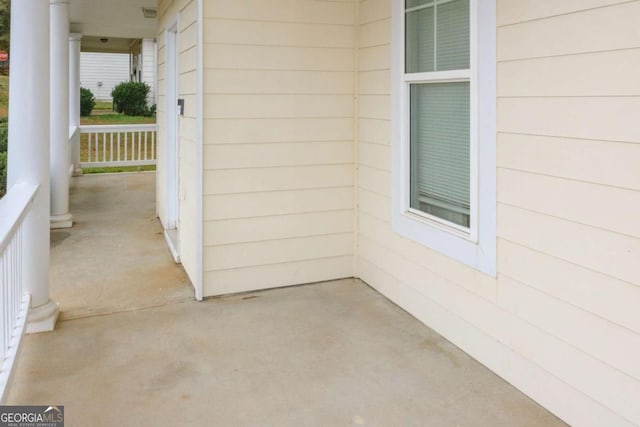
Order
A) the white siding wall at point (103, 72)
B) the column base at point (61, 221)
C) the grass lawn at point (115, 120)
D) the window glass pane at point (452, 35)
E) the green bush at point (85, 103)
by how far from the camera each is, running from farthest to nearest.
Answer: the white siding wall at point (103, 72) → the green bush at point (85, 103) → the grass lawn at point (115, 120) → the column base at point (61, 221) → the window glass pane at point (452, 35)

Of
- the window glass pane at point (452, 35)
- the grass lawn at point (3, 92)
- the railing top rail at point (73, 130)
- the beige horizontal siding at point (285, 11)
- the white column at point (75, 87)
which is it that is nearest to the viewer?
the window glass pane at point (452, 35)

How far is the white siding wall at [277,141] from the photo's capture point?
3.40 m

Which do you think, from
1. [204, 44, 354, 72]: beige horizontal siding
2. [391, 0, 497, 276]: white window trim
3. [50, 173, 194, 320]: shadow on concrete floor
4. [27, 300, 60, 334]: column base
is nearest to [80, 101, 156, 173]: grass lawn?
[50, 173, 194, 320]: shadow on concrete floor

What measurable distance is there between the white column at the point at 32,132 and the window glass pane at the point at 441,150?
7.22ft

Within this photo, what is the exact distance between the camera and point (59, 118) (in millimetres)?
5797

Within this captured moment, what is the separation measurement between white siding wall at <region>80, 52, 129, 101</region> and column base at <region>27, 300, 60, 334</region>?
19.4 meters

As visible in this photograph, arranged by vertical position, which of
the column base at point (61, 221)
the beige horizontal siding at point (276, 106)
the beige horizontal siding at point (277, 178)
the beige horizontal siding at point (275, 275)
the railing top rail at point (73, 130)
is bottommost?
the beige horizontal siding at point (275, 275)

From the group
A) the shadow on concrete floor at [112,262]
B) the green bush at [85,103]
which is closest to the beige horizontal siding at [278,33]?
the shadow on concrete floor at [112,262]

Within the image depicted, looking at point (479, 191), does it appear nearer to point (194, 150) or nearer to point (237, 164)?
point (237, 164)

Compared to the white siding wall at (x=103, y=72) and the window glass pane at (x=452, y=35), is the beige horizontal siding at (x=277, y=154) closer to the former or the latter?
the window glass pane at (x=452, y=35)

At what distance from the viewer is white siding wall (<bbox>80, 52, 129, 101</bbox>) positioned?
2022cm

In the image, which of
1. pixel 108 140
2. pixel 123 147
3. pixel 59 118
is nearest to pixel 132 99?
pixel 108 140

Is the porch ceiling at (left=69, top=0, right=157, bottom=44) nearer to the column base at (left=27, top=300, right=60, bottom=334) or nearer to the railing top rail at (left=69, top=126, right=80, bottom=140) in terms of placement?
the railing top rail at (left=69, top=126, right=80, bottom=140)

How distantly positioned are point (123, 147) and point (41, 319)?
8101 millimetres
